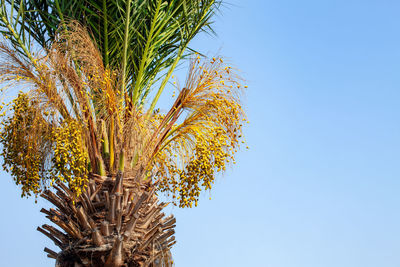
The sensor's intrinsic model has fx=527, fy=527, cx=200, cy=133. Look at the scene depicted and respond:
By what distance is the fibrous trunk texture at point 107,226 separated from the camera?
23.6 feet

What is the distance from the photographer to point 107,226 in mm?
7238

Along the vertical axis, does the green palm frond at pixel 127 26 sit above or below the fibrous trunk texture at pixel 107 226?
above

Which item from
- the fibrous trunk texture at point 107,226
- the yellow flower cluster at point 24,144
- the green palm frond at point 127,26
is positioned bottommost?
the fibrous trunk texture at point 107,226

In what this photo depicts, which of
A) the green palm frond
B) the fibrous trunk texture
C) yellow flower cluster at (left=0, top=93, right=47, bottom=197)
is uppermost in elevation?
the green palm frond

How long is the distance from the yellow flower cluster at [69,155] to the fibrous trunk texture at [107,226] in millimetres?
342

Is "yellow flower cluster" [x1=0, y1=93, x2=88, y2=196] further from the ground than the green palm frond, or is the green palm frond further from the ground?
the green palm frond

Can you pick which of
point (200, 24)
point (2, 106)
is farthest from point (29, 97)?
point (200, 24)

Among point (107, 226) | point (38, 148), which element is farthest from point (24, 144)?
point (107, 226)

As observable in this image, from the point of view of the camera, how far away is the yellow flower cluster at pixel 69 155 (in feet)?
23.0

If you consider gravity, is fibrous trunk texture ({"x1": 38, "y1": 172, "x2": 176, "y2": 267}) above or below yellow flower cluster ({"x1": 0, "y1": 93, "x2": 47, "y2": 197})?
below

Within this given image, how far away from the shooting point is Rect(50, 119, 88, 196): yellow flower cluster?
7.02m

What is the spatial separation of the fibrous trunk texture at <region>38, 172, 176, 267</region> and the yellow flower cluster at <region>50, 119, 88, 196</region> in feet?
1.12

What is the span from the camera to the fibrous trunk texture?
7188mm

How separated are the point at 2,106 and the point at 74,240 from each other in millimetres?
2169
